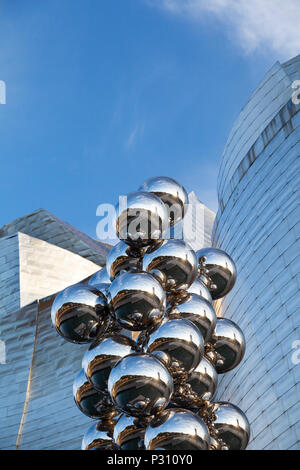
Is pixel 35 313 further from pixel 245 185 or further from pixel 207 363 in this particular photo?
pixel 207 363

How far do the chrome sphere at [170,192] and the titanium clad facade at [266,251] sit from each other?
352 cm

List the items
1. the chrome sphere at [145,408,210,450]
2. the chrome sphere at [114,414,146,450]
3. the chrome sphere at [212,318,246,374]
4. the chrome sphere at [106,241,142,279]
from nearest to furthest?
the chrome sphere at [145,408,210,450], the chrome sphere at [114,414,146,450], the chrome sphere at [106,241,142,279], the chrome sphere at [212,318,246,374]

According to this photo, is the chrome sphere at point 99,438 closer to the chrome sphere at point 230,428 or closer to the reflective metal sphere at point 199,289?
the chrome sphere at point 230,428

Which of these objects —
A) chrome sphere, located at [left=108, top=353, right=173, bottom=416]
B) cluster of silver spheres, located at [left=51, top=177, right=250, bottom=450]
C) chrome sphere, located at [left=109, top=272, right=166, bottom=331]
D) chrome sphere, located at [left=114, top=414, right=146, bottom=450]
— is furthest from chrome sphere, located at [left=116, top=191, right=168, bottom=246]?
chrome sphere, located at [left=114, top=414, right=146, bottom=450]

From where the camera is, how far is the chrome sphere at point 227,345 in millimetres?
3693

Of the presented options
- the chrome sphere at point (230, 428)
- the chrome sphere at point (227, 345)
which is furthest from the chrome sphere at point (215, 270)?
the chrome sphere at point (230, 428)

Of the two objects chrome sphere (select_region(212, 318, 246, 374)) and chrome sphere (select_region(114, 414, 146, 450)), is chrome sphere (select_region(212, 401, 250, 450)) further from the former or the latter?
chrome sphere (select_region(114, 414, 146, 450))

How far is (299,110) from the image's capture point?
28.6ft

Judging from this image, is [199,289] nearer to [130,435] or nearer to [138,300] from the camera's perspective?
[138,300]

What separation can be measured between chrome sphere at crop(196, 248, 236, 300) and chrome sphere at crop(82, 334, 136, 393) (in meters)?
0.86

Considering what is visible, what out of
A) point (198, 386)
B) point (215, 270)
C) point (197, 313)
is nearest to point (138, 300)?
point (197, 313)

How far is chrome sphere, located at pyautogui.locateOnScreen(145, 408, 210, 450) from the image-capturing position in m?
2.84

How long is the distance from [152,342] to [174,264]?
411 mm
